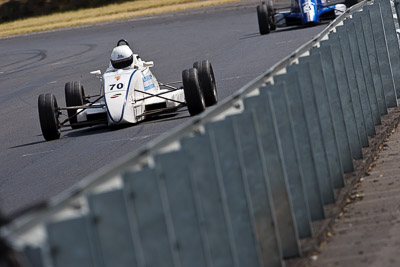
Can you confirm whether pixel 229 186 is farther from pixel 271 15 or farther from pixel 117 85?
pixel 271 15

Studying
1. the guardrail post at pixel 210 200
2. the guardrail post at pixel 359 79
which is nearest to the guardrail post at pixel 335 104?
the guardrail post at pixel 359 79

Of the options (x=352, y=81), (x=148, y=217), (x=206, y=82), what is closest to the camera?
(x=148, y=217)

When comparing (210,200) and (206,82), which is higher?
(210,200)

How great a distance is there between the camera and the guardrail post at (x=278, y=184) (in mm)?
7035

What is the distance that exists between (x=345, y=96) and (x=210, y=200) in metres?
4.34

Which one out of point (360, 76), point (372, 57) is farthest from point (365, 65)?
point (372, 57)

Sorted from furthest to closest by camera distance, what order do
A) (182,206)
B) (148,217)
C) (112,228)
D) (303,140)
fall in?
(303,140)
(182,206)
(148,217)
(112,228)

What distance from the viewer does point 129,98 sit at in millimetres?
16875

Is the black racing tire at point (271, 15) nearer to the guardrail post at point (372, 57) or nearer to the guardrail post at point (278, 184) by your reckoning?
the guardrail post at point (372, 57)

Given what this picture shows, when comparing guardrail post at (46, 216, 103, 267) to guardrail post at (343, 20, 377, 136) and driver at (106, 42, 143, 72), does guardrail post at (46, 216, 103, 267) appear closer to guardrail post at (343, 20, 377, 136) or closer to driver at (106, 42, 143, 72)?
guardrail post at (343, 20, 377, 136)

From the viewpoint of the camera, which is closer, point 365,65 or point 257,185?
point 257,185

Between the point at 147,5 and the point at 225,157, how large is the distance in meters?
54.4

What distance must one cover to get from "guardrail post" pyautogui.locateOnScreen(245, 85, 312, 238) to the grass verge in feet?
142

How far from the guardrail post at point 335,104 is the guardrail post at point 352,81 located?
905mm
